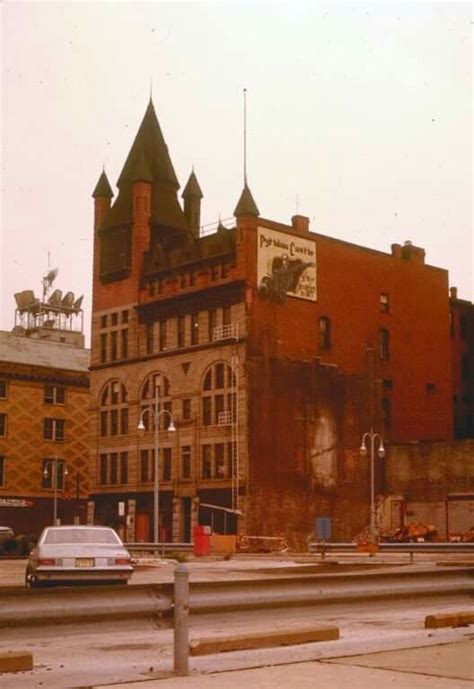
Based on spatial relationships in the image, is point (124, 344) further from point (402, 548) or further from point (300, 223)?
point (402, 548)

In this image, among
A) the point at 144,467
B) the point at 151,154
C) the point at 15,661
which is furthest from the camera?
the point at 151,154

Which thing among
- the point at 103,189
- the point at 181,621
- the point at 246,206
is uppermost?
the point at 103,189

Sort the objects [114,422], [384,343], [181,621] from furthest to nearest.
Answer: [114,422]
[384,343]
[181,621]

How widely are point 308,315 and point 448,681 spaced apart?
64.9 metres

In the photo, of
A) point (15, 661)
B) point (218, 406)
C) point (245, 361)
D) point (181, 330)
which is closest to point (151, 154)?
point (181, 330)

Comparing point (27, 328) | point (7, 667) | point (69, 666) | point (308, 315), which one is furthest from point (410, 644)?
point (27, 328)

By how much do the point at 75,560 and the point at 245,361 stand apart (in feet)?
160

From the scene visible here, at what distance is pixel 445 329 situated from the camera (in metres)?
85.2

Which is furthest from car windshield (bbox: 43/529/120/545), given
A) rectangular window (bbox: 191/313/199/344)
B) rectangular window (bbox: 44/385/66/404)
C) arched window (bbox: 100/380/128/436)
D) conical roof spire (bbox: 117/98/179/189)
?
rectangular window (bbox: 44/385/66/404)

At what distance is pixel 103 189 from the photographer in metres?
83.7

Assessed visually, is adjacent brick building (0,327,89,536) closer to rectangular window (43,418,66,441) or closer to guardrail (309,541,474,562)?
rectangular window (43,418,66,441)

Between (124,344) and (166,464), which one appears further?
(124,344)

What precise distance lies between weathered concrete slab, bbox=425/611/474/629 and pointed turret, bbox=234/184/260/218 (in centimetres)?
5949

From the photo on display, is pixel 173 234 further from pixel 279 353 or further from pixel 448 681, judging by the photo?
pixel 448 681
